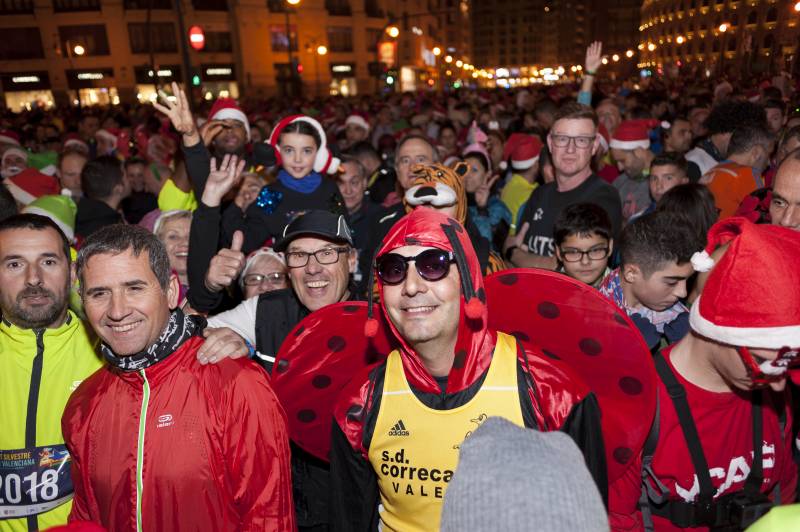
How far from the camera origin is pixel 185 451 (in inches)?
87.7

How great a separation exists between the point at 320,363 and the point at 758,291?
74.6 inches

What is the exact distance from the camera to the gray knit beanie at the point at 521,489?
39.0 inches

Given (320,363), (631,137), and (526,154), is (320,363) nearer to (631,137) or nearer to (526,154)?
(526,154)

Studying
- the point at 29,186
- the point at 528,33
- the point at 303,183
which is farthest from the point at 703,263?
the point at 528,33

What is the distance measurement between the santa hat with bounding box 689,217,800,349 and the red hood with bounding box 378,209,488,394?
0.89 metres

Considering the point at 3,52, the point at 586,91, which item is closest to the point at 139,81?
the point at 3,52

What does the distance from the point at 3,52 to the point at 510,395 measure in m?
56.6

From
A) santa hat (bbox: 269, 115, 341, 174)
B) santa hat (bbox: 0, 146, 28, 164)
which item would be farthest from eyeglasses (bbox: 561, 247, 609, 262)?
santa hat (bbox: 0, 146, 28, 164)

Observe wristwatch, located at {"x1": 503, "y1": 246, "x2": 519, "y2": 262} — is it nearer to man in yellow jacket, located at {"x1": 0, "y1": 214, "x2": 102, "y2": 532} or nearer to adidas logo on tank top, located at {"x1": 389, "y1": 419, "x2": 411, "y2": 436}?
adidas logo on tank top, located at {"x1": 389, "y1": 419, "x2": 411, "y2": 436}

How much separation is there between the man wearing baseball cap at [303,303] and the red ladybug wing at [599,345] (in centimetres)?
107

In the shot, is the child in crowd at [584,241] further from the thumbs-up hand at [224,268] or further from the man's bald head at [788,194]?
the thumbs-up hand at [224,268]

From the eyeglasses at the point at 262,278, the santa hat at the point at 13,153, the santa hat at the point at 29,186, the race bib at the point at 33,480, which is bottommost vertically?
the race bib at the point at 33,480

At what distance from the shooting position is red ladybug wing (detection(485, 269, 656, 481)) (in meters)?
2.15

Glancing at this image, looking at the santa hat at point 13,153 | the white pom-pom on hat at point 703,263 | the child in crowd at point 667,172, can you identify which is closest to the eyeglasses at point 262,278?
the white pom-pom on hat at point 703,263
